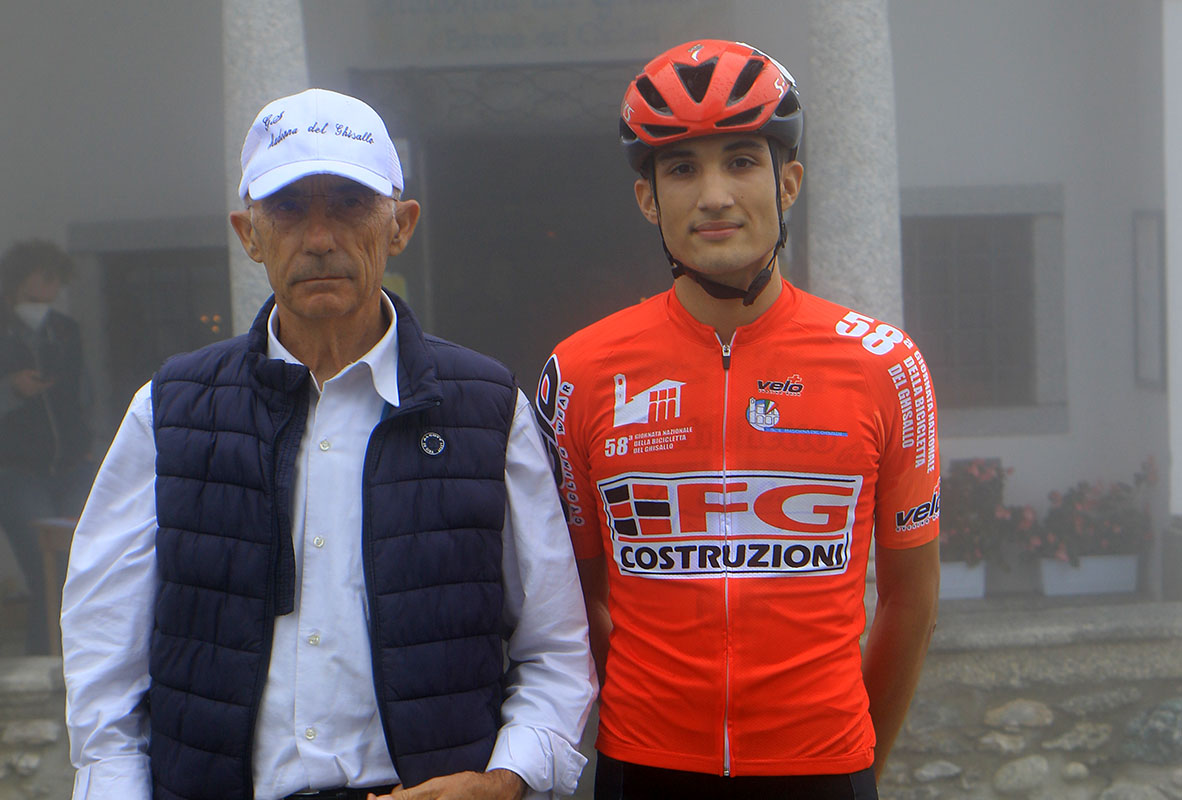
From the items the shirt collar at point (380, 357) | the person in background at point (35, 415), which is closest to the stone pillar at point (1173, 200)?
the shirt collar at point (380, 357)

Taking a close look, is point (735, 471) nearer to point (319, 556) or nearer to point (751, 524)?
point (751, 524)

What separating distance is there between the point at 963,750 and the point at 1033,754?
0.27m

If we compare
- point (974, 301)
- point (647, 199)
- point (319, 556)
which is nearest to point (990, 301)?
point (974, 301)

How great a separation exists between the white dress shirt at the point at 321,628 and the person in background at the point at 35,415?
327cm

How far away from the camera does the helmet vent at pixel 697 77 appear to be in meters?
1.70

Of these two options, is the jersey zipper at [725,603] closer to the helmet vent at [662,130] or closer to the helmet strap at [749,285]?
the helmet strap at [749,285]

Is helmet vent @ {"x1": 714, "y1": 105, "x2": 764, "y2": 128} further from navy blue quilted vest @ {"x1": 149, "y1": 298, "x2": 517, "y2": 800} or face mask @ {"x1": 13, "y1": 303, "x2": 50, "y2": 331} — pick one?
face mask @ {"x1": 13, "y1": 303, "x2": 50, "y2": 331}

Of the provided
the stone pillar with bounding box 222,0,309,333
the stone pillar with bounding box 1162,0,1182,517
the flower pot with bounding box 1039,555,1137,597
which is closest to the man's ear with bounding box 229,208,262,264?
the stone pillar with bounding box 222,0,309,333

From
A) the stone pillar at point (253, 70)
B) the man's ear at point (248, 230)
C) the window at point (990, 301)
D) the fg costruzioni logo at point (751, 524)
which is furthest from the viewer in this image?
the window at point (990, 301)

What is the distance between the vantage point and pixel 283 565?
141cm

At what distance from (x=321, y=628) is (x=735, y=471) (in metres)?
0.67

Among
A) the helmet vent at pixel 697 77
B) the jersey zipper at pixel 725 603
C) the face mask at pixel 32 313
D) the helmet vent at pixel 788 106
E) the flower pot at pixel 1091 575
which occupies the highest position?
the helmet vent at pixel 697 77

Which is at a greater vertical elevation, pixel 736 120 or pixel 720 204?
pixel 736 120

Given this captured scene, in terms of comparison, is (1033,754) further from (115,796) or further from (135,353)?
(135,353)
